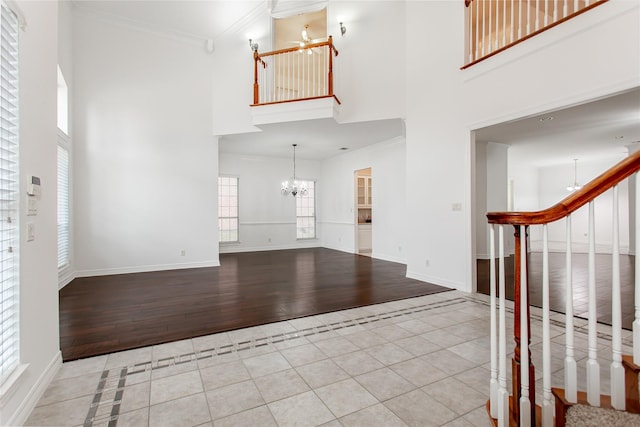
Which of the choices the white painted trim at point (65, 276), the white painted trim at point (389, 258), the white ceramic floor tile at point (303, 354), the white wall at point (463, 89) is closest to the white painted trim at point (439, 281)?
the white wall at point (463, 89)

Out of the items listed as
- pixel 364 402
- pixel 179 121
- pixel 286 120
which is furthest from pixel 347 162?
pixel 364 402

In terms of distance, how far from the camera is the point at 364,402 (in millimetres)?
1961

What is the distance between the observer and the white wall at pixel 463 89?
3.00 m

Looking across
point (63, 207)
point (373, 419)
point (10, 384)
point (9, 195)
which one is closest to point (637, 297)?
point (373, 419)

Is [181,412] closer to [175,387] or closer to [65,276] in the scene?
[175,387]

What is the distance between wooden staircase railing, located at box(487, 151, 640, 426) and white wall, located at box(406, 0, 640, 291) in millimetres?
2546

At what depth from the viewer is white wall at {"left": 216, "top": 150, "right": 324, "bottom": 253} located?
905 cm

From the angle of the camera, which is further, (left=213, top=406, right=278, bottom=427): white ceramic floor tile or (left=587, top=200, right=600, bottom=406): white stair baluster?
(left=213, top=406, right=278, bottom=427): white ceramic floor tile

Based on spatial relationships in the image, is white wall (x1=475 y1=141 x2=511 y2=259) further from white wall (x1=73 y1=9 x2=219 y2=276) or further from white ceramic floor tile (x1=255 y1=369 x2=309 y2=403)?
white ceramic floor tile (x1=255 y1=369 x2=309 y2=403)

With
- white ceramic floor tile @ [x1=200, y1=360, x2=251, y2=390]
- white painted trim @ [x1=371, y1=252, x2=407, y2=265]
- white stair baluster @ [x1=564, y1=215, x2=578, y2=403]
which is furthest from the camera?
white painted trim @ [x1=371, y1=252, x2=407, y2=265]

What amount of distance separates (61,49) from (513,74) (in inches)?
264

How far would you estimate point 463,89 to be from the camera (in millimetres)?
Result: 4449

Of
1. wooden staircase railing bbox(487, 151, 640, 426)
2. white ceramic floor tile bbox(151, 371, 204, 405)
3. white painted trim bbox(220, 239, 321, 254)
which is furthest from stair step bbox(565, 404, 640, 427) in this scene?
white painted trim bbox(220, 239, 321, 254)

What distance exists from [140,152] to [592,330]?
22.7 feet
